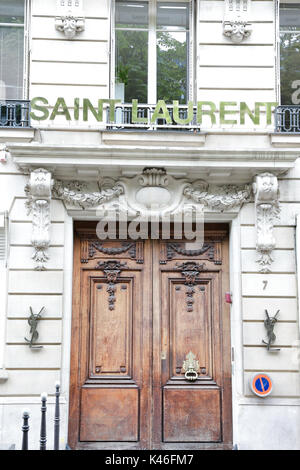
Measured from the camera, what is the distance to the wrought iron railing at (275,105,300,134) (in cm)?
944

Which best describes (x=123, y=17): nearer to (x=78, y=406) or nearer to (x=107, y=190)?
(x=107, y=190)

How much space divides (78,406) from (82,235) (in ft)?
8.63

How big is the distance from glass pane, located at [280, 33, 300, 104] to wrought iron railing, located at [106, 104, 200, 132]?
5.23ft

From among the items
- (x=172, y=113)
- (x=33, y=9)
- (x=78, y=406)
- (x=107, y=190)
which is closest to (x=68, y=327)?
(x=78, y=406)

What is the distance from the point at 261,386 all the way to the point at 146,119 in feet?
14.5

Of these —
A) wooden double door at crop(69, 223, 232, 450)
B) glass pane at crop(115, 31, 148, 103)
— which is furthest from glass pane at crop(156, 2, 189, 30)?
wooden double door at crop(69, 223, 232, 450)

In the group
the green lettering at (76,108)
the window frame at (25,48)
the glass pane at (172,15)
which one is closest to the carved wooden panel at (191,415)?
the green lettering at (76,108)

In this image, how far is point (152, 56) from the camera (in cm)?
983

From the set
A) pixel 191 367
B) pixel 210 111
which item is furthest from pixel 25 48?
pixel 191 367

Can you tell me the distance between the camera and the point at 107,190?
30.3 ft

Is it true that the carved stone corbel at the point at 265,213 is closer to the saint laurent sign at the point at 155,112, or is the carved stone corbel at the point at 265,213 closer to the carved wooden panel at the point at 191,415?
the saint laurent sign at the point at 155,112

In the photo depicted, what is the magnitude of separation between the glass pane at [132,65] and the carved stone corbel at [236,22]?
1.36 m

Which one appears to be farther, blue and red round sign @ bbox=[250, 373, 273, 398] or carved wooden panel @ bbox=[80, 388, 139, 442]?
carved wooden panel @ bbox=[80, 388, 139, 442]

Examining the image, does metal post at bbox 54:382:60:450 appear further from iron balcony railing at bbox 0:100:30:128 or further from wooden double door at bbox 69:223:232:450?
iron balcony railing at bbox 0:100:30:128
